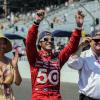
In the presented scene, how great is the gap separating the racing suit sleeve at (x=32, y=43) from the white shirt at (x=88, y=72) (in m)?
0.42

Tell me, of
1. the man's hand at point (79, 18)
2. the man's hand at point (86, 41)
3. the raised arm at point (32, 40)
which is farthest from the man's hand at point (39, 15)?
the man's hand at point (86, 41)

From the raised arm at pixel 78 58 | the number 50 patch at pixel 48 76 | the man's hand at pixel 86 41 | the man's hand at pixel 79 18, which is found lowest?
the number 50 patch at pixel 48 76

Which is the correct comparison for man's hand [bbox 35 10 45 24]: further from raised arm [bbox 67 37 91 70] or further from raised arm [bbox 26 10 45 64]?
raised arm [bbox 67 37 91 70]

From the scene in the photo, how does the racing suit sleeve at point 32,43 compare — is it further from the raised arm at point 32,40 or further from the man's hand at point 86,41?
→ the man's hand at point 86,41

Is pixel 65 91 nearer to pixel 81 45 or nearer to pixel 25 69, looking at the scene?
pixel 25 69

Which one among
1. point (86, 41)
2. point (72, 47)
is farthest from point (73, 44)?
point (86, 41)

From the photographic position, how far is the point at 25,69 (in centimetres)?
2111

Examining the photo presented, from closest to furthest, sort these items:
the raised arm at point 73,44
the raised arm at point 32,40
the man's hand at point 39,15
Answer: the man's hand at point 39,15 → the raised arm at point 32,40 → the raised arm at point 73,44

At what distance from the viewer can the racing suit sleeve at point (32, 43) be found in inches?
235

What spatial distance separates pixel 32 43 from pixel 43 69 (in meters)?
0.33

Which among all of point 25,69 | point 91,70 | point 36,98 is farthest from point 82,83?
point 25,69

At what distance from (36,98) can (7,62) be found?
0.53 metres

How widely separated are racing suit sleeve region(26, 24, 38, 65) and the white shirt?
42 cm

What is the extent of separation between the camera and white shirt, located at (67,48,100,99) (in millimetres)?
5946
